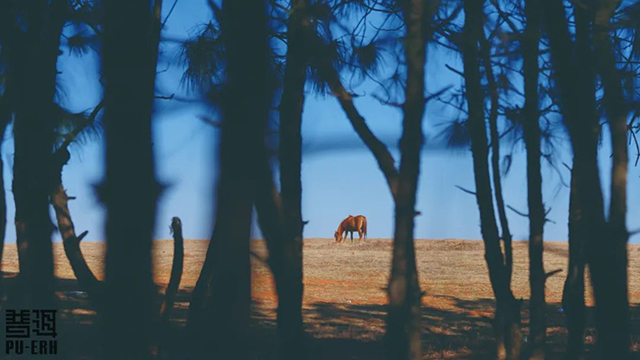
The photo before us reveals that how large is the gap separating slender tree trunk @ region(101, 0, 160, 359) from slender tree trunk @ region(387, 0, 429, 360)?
1.15 metres

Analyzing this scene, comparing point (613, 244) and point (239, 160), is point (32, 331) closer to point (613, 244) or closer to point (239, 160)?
point (239, 160)

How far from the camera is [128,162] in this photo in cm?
285

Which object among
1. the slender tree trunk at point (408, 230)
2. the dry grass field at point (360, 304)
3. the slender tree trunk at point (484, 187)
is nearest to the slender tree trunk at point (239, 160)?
the dry grass field at point (360, 304)

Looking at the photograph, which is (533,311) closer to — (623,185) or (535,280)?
(535,280)

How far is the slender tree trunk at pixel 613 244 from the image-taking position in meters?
3.88

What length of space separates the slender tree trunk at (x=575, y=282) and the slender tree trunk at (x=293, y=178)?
1.66 m

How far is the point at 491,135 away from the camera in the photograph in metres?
4.75

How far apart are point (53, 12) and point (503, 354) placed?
3917mm

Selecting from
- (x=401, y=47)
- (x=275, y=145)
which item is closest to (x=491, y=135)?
(x=401, y=47)

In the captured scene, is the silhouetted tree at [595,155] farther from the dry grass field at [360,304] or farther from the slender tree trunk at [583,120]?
the dry grass field at [360,304]

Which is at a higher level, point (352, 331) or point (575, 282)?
point (575, 282)

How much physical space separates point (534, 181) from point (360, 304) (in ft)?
22.4

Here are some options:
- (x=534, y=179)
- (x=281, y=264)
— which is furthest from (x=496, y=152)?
(x=281, y=264)

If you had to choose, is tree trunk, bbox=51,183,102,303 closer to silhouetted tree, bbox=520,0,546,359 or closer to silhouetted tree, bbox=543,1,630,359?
silhouetted tree, bbox=520,0,546,359
